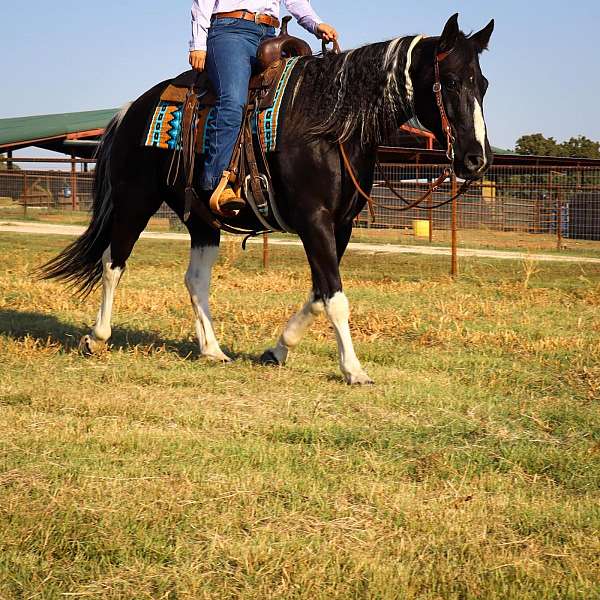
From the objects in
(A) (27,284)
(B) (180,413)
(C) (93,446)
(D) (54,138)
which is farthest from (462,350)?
(D) (54,138)

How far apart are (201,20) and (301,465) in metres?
3.62

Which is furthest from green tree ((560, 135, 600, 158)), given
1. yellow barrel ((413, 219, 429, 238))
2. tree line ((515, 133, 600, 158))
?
yellow barrel ((413, 219, 429, 238))

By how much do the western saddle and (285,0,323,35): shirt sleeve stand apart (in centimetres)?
11

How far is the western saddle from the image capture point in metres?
6.39

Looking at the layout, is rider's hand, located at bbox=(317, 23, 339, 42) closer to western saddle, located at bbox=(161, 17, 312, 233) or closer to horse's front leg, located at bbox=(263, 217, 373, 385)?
western saddle, located at bbox=(161, 17, 312, 233)

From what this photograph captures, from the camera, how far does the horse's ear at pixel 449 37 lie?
5.81 metres

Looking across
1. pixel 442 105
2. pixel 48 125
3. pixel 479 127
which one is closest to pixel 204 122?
pixel 442 105

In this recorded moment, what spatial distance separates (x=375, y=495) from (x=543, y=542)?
0.72m

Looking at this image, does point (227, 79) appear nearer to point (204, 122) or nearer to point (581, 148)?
point (204, 122)

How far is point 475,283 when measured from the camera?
1354 centimetres

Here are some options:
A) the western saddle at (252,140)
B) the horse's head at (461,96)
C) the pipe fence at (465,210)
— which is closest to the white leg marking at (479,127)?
the horse's head at (461,96)

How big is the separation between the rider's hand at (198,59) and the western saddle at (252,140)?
0.13 m

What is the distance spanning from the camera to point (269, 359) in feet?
22.6

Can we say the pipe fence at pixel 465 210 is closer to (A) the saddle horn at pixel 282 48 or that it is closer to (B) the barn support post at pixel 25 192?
(B) the barn support post at pixel 25 192
